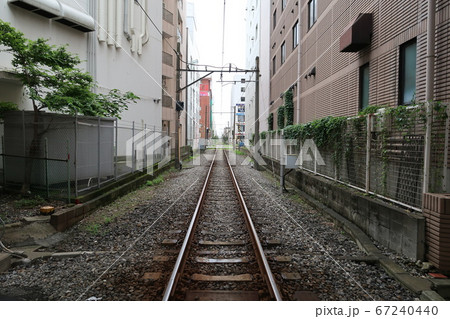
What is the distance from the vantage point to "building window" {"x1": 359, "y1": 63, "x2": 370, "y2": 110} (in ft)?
32.0

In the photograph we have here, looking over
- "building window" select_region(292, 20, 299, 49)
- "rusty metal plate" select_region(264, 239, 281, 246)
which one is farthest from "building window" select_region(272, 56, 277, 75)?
"rusty metal plate" select_region(264, 239, 281, 246)

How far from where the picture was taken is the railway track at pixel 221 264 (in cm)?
405

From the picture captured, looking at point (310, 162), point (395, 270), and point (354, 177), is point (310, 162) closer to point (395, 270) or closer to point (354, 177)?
point (354, 177)

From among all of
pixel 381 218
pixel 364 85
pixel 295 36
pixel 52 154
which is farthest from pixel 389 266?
pixel 295 36

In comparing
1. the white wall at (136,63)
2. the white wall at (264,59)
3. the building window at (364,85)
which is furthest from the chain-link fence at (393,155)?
the white wall at (264,59)

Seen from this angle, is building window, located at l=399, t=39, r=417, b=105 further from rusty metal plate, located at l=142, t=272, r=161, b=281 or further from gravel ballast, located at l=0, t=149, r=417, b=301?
rusty metal plate, located at l=142, t=272, r=161, b=281

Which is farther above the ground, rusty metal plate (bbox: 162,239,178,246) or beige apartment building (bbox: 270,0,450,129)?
beige apartment building (bbox: 270,0,450,129)

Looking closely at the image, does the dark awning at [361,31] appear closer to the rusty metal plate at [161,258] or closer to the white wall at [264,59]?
the rusty metal plate at [161,258]

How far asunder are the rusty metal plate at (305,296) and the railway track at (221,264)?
0.24 m

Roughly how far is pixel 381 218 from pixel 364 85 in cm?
533

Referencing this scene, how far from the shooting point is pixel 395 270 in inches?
183

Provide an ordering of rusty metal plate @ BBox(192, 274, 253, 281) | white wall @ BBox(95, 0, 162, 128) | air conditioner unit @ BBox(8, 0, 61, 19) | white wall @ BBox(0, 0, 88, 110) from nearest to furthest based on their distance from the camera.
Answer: rusty metal plate @ BBox(192, 274, 253, 281) → white wall @ BBox(0, 0, 88, 110) → air conditioner unit @ BBox(8, 0, 61, 19) → white wall @ BBox(95, 0, 162, 128)

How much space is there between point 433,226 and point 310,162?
7.94 metres

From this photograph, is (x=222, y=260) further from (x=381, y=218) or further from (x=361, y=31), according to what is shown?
(x=361, y=31)
